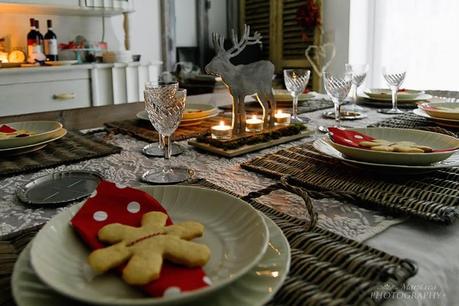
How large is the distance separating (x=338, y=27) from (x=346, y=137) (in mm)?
2860

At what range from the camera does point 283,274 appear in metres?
0.38

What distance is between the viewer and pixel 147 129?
1.17 m

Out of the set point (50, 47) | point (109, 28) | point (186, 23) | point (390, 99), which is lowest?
point (390, 99)

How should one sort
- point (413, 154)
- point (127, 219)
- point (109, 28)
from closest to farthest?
1. point (127, 219)
2. point (413, 154)
3. point (109, 28)

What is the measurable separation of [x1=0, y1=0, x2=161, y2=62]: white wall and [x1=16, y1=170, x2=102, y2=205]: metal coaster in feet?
8.08

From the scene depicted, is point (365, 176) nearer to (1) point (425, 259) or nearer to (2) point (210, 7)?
(1) point (425, 259)

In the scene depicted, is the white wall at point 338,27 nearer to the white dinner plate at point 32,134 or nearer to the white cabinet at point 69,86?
the white cabinet at point 69,86

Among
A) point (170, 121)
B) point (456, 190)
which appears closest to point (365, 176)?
point (456, 190)

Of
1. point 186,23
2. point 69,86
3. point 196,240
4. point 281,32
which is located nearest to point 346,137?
point 196,240

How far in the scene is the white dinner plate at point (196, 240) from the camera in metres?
0.34

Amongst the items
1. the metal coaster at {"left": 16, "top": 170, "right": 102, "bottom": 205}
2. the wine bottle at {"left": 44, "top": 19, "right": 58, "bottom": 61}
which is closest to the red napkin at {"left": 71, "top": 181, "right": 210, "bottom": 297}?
the metal coaster at {"left": 16, "top": 170, "right": 102, "bottom": 205}

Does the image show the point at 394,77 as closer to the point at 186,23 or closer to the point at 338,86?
the point at 338,86

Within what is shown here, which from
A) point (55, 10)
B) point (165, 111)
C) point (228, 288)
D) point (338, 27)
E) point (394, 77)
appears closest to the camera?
point (228, 288)

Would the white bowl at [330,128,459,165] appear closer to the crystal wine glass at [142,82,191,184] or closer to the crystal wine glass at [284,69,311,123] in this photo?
the crystal wine glass at [142,82,191,184]
